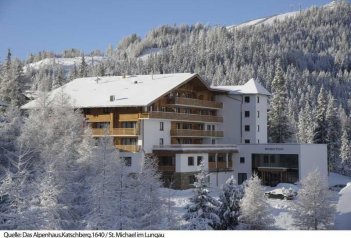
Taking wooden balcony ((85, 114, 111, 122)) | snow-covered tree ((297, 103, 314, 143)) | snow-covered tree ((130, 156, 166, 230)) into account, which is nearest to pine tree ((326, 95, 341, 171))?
snow-covered tree ((297, 103, 314, 143))

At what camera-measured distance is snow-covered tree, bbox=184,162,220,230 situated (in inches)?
761

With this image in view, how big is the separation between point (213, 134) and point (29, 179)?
1771 centimetres

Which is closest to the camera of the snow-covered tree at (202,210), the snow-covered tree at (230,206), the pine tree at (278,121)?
the snow-covered tree at (202,210)

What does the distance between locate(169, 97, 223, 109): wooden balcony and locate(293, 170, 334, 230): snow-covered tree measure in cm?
1246

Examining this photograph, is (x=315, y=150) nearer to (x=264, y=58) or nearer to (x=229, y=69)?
(x=229, y=69)

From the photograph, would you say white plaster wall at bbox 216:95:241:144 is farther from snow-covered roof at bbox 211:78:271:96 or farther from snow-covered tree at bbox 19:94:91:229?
snow-covered tree at bbox 19:94:91:229

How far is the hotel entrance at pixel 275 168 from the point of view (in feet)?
112

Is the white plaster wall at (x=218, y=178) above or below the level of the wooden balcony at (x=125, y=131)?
below

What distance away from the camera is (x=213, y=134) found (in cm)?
3631

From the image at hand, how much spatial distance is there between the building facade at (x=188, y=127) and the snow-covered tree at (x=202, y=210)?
7.48 m

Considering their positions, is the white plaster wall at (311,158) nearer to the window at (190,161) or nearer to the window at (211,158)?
the window at (211,158)

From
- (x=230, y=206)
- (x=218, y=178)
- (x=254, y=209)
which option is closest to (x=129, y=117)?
(x=218, y=178)

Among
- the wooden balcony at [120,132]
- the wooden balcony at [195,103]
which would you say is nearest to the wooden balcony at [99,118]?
the wooden balcony at [120,132]

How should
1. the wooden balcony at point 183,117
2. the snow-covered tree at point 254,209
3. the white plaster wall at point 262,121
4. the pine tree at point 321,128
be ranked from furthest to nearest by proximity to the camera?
the pine tree at point 321,128 < the white plaster wall at point 262,121 < the wooden balcony at point 183,117 < the snow-covered tree at point 254,209
